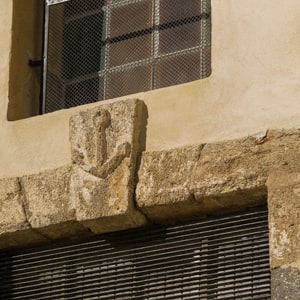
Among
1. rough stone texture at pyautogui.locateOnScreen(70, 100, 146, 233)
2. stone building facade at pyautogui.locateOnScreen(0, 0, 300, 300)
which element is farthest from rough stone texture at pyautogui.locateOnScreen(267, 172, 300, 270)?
rough stone texture at pyautogui.locateOnScreen(70, 100, 146, 233)

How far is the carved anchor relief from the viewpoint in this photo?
6508mm

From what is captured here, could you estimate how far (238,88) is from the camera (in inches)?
252

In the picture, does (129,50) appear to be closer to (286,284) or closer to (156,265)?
(156,265)

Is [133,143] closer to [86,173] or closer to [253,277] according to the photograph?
[86,173]

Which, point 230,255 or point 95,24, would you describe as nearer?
point 230,255

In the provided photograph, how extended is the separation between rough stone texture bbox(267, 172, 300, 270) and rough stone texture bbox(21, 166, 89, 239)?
967 mm

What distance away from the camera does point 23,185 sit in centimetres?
678

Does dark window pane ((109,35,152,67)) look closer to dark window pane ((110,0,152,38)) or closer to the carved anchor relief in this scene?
dark window pane ((110,0,152,38))

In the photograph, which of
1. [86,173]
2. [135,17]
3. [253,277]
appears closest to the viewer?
[253,277]

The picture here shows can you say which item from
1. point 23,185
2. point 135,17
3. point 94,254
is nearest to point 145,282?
point 94,254

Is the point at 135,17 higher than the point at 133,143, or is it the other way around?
the point at 135,17

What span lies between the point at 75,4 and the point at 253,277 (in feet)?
6.22

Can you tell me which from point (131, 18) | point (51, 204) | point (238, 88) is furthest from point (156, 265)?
point (131, 18)

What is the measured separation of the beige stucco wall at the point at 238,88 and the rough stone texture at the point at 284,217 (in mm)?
249
